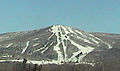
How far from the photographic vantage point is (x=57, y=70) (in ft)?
459

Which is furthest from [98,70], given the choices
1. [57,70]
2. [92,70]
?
[57,70]

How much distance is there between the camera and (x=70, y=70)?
139 metres

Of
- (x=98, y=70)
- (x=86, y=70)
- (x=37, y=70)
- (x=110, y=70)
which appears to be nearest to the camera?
(x=37, y=70)

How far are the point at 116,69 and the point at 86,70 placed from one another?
838 inches

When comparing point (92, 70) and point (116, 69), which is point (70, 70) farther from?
point (116, 69)

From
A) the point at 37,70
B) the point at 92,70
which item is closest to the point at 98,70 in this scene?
the point at 92,70

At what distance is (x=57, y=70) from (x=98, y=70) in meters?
17.9

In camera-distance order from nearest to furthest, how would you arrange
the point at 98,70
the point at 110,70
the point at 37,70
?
the point at 37,70
the point at 110,70
the point at 98,70

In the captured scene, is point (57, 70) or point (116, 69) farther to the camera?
point (57, 70)

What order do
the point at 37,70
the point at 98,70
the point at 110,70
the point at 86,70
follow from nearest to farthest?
the point at 37,70, the point at 110,70, the point at 98,70, the point at 86,70

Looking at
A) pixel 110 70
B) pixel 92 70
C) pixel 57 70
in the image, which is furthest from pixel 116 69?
pixel 57 70

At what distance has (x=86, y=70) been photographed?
138 m

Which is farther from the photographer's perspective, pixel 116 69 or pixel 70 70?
pixel 70 70

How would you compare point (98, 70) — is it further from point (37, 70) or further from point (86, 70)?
point (37, 70)
